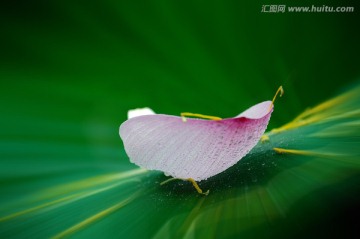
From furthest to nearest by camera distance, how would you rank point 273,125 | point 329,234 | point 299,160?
point 273,125 → point 299,160 → point 329,234

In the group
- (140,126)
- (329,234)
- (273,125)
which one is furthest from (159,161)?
(273,125)

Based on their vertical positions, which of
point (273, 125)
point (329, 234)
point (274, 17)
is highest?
point (274, 17)

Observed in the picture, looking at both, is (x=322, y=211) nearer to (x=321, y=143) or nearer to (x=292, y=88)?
(x=321, y=143)

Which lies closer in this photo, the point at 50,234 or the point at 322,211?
the point at 322,211

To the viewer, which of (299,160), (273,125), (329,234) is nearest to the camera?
(329,234)

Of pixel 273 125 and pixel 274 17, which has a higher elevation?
pixel 274 17

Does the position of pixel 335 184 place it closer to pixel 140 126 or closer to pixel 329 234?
pixel 329 234

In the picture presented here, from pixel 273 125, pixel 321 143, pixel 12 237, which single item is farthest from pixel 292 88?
pixel 12 237
